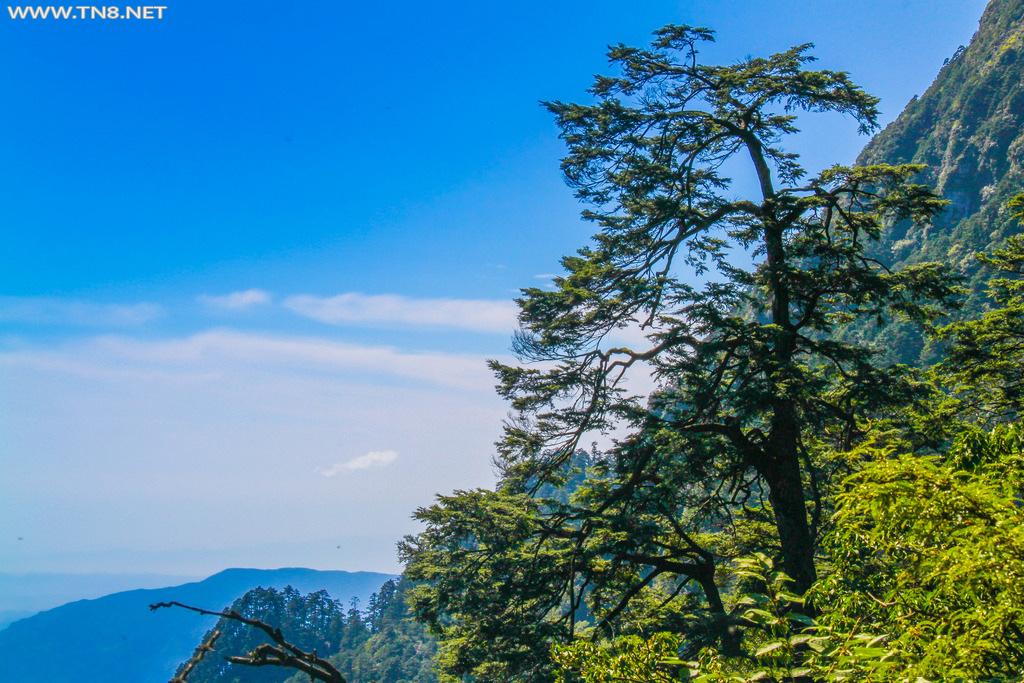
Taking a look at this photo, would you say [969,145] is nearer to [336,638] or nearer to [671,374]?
[336,638]

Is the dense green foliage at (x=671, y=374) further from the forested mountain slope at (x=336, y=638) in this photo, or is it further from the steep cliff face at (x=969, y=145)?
the steep cliff face at (x=969, y=145)

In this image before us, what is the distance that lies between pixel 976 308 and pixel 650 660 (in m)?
102

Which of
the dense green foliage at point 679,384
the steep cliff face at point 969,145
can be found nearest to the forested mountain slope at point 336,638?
the dense green foliage at point 679,384

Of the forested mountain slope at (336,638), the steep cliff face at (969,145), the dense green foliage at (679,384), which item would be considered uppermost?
the steep cliff face at (969,145)

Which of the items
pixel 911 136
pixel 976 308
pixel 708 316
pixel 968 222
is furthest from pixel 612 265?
pixel 911 136

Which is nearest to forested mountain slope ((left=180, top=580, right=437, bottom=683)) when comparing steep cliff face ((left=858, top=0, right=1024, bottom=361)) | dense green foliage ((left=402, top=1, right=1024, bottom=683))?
dense green foliage ((left=402, top=1, right=1024, bottom=683))

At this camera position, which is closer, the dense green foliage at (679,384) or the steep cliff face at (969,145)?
the dense green foliage at (679,384)

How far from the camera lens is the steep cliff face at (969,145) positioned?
103 m

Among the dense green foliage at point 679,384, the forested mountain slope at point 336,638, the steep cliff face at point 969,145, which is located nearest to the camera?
the dense green foliage at point 679,384

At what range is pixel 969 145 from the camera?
403ft

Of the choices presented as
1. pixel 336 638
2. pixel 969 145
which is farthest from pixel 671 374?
pixel 969 145

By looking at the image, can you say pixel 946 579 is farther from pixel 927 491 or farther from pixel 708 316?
pixel 708 316

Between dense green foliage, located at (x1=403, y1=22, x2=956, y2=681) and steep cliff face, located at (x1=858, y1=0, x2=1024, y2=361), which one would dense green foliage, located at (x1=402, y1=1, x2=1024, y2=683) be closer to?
dense green foliage, located at (x1=403, y1=22, x2=956, y2=681)

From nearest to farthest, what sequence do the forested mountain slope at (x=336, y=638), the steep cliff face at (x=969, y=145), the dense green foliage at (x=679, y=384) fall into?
the dense green foliage at (x=679, y=384), the forested mountain slope at (x=336, y=638), the steep cliff face at (x=969, y=145)
